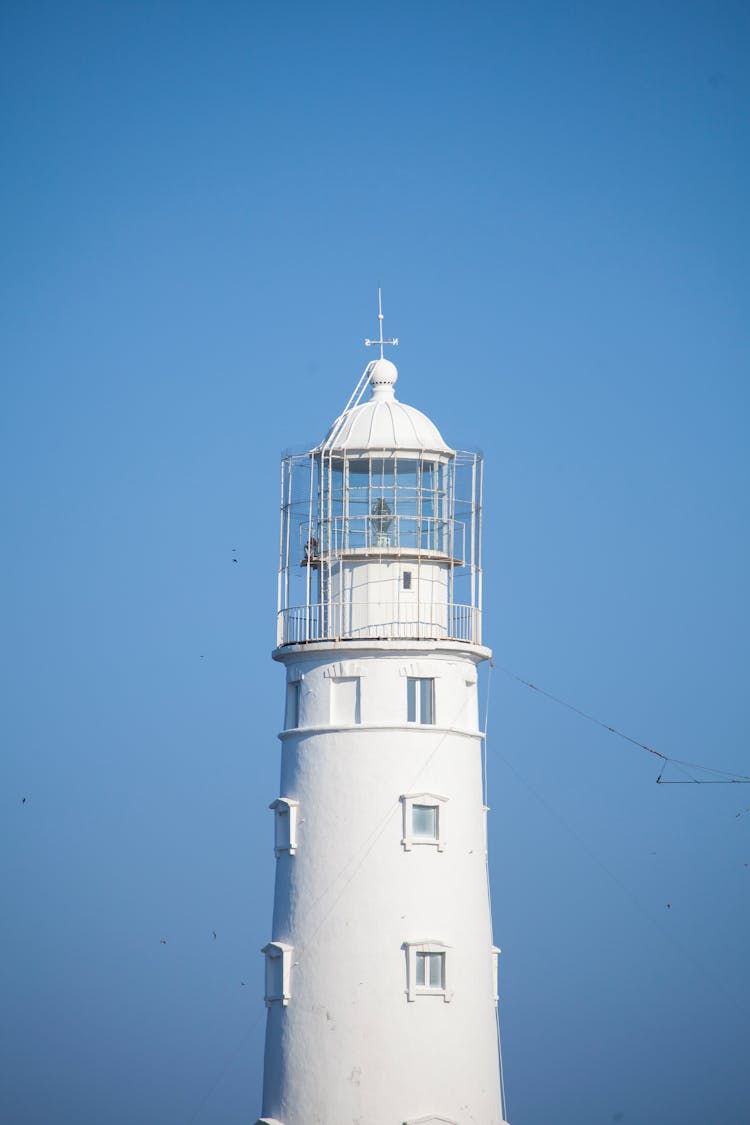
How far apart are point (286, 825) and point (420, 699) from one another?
4.17 metres

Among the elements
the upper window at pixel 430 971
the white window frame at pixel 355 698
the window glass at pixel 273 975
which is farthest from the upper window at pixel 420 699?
the window glass at pixel 273 975

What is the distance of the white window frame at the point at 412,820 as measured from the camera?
50031 mm

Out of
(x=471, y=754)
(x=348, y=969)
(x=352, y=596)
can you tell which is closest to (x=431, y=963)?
(x=348, y=969)

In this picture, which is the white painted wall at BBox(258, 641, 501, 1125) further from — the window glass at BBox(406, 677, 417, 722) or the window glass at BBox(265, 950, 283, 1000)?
the window glass at BBox(265, 950, 283, 1000)

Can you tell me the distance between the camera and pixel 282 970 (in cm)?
5022

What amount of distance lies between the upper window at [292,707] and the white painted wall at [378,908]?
0.36 metres

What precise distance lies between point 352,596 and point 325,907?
23.3ft

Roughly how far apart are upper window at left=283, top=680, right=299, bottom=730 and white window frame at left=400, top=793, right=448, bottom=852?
133 inches

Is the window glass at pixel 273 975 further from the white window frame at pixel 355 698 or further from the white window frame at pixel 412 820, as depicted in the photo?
the white window frame at pixel 355 698

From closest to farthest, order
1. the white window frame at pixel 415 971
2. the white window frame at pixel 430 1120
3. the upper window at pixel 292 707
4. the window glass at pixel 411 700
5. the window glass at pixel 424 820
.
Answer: the white window frame at pixel 430 1120 → the white window frame at pixel 415 971 → the window glass at pixel 424 820 → the window glass at pixel 411 700 → the upper window at pixel 292 707

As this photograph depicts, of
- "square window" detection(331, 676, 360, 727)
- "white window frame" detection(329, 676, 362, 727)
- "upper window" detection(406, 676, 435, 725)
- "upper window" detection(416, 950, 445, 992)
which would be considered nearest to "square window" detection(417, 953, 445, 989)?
"upper window" detection(416, 950, 445, 992)

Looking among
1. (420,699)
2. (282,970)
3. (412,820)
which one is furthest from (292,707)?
(282,970)

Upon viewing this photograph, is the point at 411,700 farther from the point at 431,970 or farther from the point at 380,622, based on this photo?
the point at 431,970

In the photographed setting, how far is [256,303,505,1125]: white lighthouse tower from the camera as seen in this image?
49.3 metres
